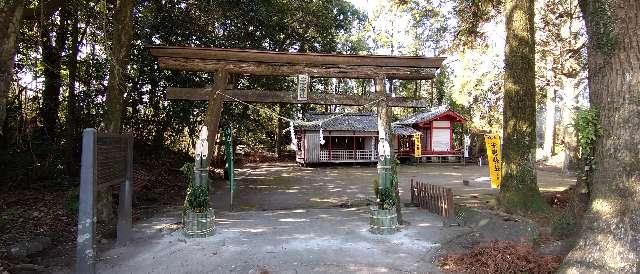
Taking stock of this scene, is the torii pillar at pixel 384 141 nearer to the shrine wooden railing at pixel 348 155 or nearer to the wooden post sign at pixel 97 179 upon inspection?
the wooden post sign at pixel 97 179

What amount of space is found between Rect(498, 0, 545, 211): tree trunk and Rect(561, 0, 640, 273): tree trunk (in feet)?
13.0

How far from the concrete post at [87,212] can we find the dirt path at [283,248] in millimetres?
438

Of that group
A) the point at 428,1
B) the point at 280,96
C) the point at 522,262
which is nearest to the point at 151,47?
the point at 280,96

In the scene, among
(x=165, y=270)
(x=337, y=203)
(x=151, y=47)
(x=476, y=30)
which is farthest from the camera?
(x=476, y=30)

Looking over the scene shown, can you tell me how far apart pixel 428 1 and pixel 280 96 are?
A: 8384mm

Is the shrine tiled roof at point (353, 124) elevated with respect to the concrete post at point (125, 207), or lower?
elevated

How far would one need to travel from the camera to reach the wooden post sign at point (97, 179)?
541 cm

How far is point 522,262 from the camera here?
18.1 ft

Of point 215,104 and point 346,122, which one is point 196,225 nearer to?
point 215,104

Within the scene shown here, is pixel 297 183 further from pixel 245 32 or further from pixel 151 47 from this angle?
pixel 151 47

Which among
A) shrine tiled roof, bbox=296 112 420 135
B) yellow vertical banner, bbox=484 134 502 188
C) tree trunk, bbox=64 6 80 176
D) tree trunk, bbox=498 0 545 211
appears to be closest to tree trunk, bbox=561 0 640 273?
tree trunk, bbox=498 0 545 211

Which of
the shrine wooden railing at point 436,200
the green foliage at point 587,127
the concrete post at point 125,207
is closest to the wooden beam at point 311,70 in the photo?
the concrete post at point 125,207

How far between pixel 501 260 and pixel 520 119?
468cm

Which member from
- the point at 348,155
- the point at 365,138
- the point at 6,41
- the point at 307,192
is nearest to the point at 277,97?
the point at 6,41
